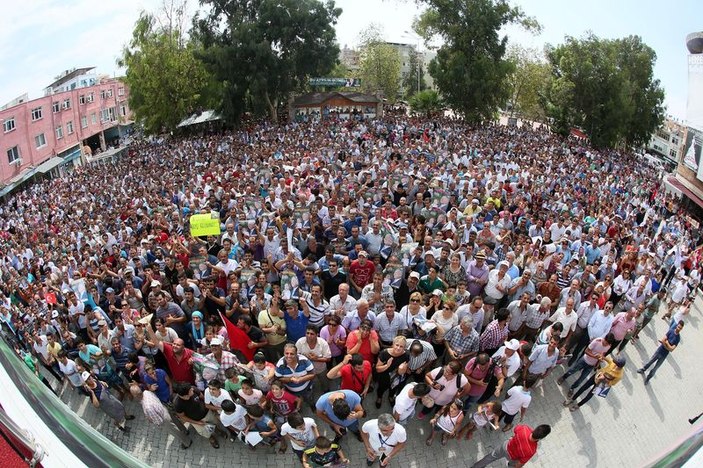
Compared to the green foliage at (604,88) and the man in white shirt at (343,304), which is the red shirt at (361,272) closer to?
the man in white shirt at (343,304)

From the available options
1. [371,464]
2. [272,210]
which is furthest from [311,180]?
[371,464]

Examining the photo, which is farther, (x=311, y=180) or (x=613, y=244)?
(x=311, y=180)

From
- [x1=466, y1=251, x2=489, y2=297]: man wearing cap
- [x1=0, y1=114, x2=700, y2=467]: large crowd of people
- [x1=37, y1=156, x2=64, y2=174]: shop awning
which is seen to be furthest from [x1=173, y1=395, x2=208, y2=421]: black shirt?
[x1=37, y1=156, x2=64, y2=174]: shop awning

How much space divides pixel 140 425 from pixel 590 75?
34.4 metres

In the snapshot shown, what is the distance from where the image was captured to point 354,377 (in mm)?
4980

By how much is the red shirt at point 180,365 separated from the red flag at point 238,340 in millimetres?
512

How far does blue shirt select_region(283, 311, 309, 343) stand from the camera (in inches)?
227

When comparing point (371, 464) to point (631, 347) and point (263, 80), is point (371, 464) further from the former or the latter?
point (263, 80)

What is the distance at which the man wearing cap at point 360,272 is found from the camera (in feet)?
22.0

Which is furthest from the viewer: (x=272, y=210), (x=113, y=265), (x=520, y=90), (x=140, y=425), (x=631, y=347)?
(x=520, y=90)

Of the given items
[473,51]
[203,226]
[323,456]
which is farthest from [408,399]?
[473,51]

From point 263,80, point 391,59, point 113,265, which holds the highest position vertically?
point 391,59

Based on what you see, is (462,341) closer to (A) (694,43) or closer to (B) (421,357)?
(B) (421,357)

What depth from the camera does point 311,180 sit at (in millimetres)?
11375
